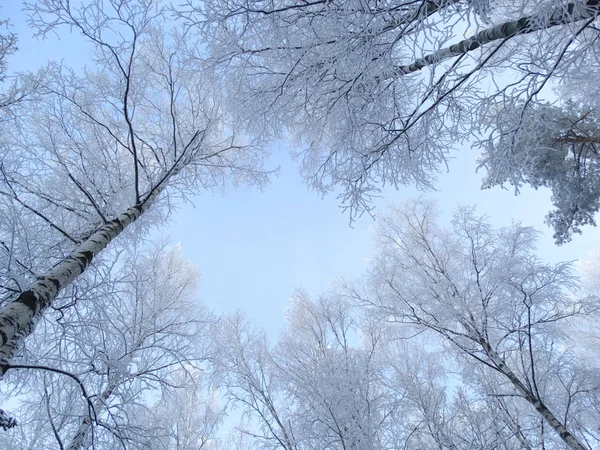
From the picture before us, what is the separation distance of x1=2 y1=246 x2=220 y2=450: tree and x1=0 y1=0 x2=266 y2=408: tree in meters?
0.36

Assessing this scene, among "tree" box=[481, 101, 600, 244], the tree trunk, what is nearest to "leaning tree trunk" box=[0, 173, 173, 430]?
the tree trunk

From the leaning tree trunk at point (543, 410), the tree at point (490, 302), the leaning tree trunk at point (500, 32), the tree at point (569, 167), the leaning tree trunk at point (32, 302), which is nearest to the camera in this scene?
the leaning tree trunk at point (32, 302)

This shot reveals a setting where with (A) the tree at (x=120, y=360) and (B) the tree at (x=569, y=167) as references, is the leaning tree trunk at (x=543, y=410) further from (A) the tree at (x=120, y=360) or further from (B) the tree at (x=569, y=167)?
(A) the tree at (x=120, y=360)

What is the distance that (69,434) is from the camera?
3857 mm

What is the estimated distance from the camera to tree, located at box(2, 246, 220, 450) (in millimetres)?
2557

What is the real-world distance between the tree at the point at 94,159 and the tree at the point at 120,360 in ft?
1.18

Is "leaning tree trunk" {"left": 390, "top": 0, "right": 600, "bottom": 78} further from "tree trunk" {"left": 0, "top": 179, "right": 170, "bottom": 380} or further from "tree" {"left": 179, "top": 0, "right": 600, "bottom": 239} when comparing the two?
"tree trunk" {"left": 0, "top": 179, "right": 170, "bottom": 380}

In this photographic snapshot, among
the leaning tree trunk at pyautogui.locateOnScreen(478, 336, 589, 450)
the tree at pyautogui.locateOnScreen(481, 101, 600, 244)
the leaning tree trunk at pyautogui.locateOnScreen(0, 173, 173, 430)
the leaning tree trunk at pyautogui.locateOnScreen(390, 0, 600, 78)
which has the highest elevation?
the tree at pyautogui.locateOnScreen(481, 101, 600, 244)

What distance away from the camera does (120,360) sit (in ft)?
9.82

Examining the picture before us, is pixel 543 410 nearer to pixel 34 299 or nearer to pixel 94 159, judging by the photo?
pixel 34 299

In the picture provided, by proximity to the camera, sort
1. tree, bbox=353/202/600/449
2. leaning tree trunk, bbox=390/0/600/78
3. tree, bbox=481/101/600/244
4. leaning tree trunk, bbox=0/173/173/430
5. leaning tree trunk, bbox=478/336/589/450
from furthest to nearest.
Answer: tree, bbox=481/101/600/244 < tree, bbox=353/202/600/449 < leaning tree trunk, bbox=478/336/589/450 < leaning tree trunk, bbox=390/0/600/78 < leaning tree trunk, bbox=0/173/173/430

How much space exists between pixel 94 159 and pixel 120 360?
2.71 meters

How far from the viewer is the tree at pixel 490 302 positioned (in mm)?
4512

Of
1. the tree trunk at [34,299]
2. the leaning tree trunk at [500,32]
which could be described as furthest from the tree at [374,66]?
the tree trunk at [34,299]
